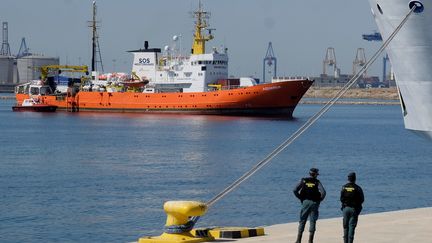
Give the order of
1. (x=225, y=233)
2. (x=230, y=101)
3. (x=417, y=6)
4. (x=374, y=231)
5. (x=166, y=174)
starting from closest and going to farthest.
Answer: (x=225, y=233) < (x=374, y=231) < (x=417, y=6) < (x=166, y=174) < (x=230, y=101)

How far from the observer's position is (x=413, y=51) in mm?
21391

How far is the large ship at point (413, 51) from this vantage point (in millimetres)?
20906

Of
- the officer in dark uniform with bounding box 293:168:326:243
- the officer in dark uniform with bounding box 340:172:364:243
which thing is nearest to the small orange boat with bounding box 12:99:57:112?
the officer in dark uniform with bounding box 293:168:326:243

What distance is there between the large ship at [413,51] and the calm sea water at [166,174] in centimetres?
539

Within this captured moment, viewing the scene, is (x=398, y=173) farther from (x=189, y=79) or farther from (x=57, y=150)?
(x=189, y=79)

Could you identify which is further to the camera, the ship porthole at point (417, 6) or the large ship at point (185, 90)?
the large ship at point (185, 90)

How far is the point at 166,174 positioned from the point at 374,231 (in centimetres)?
2089

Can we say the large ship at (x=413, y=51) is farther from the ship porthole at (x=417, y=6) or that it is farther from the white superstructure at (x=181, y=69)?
the white superstructure at (x=181, y=69)

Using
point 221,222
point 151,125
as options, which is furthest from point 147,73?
point 221,222

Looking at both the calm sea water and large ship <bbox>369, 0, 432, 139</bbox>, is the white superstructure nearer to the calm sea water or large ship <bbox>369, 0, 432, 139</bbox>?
the calm sea water

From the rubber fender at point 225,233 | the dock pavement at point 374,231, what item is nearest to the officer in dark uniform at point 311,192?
the dock pavement at point 374,231

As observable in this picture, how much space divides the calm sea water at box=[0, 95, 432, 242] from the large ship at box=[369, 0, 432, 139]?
5.39m

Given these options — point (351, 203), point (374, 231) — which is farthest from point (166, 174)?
point (351, 203)

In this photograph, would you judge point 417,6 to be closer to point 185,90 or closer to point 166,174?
point 166,174
